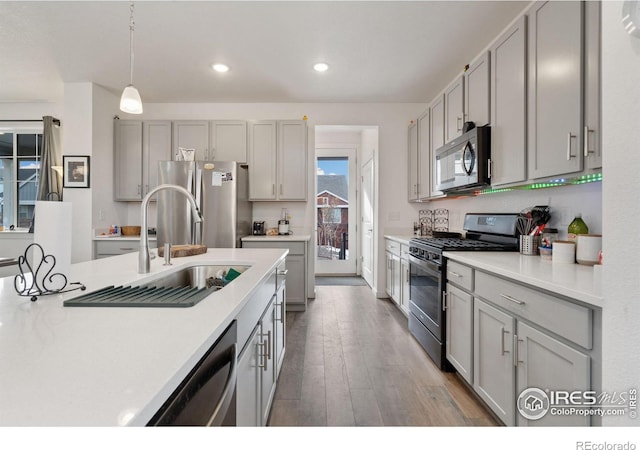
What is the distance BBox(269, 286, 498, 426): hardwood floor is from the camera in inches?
70.1

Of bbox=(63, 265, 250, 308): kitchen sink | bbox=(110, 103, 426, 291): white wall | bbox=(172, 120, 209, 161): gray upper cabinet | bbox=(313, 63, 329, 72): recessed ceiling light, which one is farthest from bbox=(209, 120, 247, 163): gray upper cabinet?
bbox=(63, 265, 250, 308): kitchen sink

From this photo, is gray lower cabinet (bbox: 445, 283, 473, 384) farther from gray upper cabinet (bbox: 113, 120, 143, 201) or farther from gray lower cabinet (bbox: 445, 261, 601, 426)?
gray upper cabinet (bbox: 113, 120, 143, 201)

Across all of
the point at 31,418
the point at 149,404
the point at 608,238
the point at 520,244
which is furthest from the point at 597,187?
the point at 31,418

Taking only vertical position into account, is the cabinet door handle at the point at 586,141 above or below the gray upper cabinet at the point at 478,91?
below

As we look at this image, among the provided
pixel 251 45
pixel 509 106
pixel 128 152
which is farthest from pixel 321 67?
pixel 128 152

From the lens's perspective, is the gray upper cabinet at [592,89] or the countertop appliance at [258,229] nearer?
the gray upper cabinet at [592,89]

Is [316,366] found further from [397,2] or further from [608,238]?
[397,2]

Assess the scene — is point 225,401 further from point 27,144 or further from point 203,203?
point 27,144

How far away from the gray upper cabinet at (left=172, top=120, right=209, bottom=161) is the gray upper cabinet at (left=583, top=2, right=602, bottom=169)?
3.82 metres

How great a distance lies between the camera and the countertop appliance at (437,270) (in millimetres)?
2336

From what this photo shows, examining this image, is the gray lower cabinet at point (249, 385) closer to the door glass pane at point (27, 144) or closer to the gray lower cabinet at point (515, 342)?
the gray lower cabinet at point (515, 342)

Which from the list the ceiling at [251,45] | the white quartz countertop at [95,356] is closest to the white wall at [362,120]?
the ceiling at [251,45]

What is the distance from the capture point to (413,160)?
4.15 metres

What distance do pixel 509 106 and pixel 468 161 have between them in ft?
1.66
